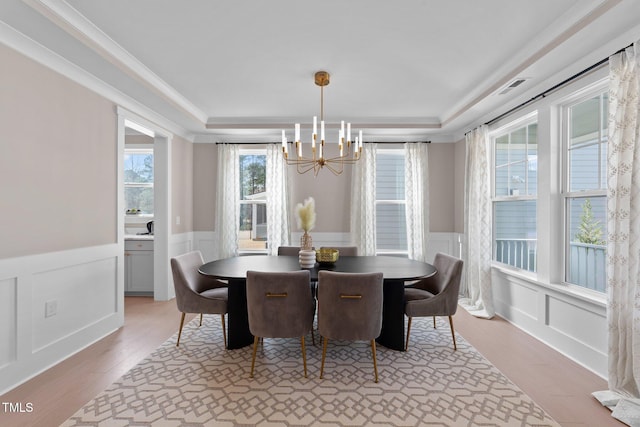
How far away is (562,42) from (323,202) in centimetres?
367

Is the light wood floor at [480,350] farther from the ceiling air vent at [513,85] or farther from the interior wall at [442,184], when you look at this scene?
the ceiling air vent at [513,85]

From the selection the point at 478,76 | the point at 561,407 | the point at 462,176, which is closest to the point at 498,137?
the point at 462,176

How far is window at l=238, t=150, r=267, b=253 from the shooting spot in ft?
18.7

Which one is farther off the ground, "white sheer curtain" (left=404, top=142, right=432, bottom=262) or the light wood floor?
→ "white sheer curtain" (left=404, top=142, right=432, bottom=262)

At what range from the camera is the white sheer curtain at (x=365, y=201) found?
210 inches

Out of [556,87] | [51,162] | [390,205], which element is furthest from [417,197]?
[51,162]

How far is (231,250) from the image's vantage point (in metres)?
5.46

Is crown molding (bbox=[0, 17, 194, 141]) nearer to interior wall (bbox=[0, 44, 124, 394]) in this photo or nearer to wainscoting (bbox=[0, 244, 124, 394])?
interior wall (bbox=[0, 44, 124, 394])

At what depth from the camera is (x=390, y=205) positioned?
5668mm

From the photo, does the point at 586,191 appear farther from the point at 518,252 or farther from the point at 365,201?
the point at 365,201

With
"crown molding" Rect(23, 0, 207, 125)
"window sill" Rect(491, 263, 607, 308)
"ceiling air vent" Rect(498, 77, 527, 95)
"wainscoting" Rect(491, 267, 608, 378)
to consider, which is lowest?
"wainscoting" Rect(491, 267, 608, 378)

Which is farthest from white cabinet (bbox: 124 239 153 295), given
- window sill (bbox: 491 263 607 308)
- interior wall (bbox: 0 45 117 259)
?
window sill (bbox: 491 263 607 308)

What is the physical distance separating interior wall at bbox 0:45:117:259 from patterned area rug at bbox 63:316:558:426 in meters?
1.27

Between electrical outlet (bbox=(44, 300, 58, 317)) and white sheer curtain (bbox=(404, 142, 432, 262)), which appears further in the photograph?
white sheer curtain (bbox=(404, 142, 432, 262))
